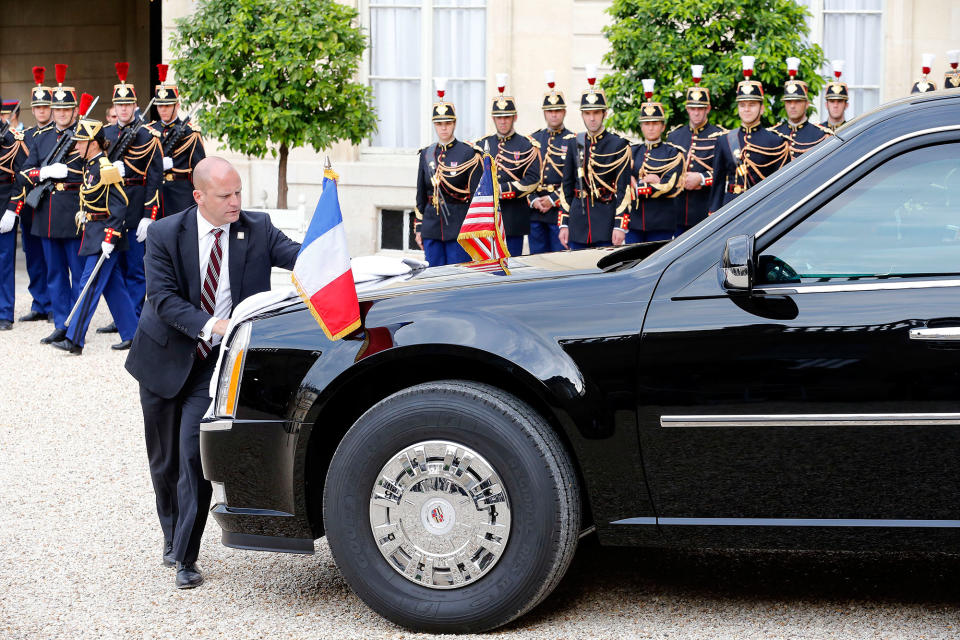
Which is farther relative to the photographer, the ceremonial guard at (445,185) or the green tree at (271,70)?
the green tree at (271,70)

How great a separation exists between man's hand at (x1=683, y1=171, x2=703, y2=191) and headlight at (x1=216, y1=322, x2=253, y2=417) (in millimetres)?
7306

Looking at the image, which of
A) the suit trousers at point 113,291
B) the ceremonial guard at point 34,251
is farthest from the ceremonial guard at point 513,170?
the ceremonial guard at point 34,251

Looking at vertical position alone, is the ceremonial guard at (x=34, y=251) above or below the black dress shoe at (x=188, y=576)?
above

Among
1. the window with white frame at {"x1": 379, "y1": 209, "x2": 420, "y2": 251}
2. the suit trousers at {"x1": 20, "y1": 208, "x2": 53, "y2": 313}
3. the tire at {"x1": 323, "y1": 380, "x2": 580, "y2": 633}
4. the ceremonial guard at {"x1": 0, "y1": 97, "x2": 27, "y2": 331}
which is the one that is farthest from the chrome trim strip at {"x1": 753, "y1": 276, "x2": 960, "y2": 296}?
the window with white frame at {"x1": 379, "y1": 209, "x2": 420, "y2": 251}

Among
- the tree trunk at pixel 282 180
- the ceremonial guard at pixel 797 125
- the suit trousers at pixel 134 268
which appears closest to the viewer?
the ceremonial guard at pixel 797 125

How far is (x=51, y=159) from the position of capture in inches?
496

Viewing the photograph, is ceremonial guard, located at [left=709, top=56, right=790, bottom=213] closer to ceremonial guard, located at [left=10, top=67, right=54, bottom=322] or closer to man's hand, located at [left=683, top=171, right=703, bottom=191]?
man's hand, located at [left=683, top=171, right=703, bottom=191]

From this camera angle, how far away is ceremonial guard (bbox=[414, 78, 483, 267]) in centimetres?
1227

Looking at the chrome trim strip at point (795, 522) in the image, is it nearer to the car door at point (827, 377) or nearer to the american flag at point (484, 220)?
the car door at point (827, 377)

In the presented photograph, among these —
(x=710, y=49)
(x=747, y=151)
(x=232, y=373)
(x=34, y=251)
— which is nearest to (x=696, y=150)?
(x=747, y=151)

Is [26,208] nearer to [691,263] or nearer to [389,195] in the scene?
[389,195]

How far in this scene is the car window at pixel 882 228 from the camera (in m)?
4.20

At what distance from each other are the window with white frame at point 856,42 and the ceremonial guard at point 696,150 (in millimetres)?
4894

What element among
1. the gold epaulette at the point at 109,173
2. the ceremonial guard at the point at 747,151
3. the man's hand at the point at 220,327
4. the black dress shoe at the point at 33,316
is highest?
the ceremonial guard at the point at 747,151
